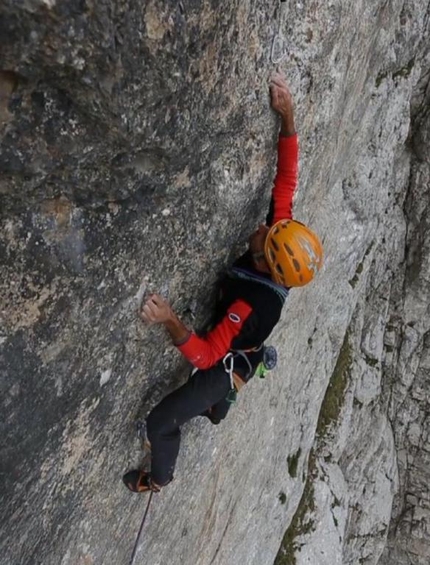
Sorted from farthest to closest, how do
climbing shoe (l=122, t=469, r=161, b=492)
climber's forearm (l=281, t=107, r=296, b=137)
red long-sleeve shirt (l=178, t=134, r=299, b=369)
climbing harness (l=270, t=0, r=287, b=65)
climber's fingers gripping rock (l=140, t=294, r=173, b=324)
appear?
climbing shoe (l=122, t=469, r=161, b=492)
red long-sleeve shirt (l=178, t=134, r=299, b=369)
climber's forearm (l=281, t=107, r=296, b=137)
climbing harness (l=270, t=0, r=287, b=65)
climber's fingers gripping rock (l=140, t=294, r=173, b=324)

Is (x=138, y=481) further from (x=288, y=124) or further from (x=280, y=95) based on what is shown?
(x=280, y=95)

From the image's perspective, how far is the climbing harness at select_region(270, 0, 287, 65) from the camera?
5875mm

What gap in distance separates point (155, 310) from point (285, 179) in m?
2.06

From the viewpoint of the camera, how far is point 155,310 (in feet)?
19.0

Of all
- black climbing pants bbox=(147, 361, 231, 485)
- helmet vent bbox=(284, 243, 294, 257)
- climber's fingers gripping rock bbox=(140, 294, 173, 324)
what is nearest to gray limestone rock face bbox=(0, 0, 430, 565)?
climber's fingers gripping rock bbox=(140, 294, 173, 324)

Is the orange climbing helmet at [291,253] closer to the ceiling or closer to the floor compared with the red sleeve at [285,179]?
closer to the floor

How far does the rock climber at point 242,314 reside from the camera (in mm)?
6199

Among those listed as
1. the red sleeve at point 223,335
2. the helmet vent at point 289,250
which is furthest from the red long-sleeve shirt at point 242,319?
the helmet vent at point 289,250

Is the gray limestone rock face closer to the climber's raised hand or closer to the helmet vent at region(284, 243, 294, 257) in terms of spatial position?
the climber's raised hand

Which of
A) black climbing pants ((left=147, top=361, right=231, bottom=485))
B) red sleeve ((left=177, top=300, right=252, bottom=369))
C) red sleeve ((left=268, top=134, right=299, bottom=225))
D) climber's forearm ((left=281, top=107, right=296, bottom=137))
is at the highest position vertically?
climber's forearm ((left=281, top=107, right=296, bottom=137))

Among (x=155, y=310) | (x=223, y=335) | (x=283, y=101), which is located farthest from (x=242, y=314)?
(x=283, y=101)

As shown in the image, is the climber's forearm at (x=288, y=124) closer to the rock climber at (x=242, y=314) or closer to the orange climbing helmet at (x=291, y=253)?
the rock climber at (x=242, y=314)

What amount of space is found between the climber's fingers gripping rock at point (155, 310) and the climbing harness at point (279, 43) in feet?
8.23

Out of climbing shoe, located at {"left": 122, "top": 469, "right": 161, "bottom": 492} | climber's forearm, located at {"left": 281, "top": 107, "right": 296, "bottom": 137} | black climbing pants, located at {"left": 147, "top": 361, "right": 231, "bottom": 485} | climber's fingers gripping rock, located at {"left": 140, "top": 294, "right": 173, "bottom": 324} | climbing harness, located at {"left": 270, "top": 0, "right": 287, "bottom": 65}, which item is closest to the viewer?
climber's fingers gripping rock, located at {"left": 140, "top": 294, "right": 173, "bottom": 324}
